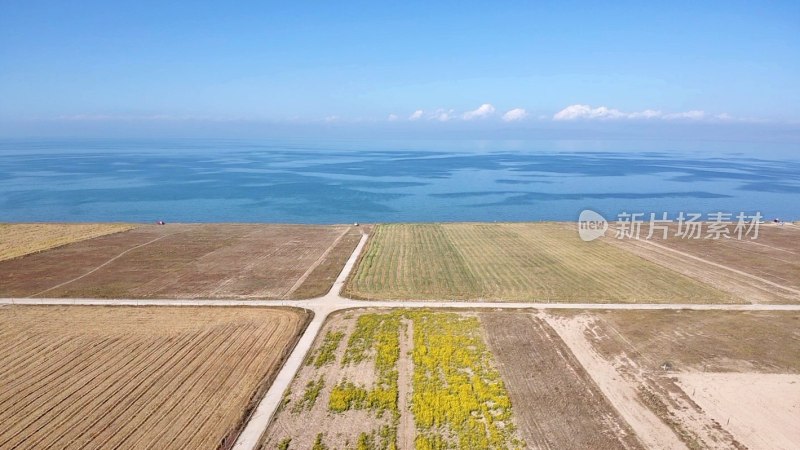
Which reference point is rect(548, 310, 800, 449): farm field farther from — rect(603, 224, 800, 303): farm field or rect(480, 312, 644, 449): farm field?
rect(603, 224, 800, 303): farm field

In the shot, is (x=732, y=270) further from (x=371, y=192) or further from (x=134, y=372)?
(x=371, y=192)

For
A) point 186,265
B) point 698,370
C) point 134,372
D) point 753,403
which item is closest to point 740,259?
point 698,370

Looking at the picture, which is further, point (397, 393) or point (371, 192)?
point (371, 192)

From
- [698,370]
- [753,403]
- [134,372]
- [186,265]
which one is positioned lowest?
[134,372]

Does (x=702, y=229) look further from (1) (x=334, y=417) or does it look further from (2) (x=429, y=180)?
(2) (x=429, y=180)

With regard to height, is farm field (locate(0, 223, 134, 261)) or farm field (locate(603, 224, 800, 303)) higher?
farm field (locate(603, 224, 800, 303))

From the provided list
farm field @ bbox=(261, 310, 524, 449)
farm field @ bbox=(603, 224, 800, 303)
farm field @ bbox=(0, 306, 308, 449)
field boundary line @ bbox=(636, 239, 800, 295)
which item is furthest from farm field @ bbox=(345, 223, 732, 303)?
farm field @ bbox=(0, 306, 308, 449)

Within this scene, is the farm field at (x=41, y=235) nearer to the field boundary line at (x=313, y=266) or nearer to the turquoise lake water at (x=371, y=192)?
the turquoise lake water at (x=371, y=192)

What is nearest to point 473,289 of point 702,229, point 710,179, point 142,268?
point 142,268
